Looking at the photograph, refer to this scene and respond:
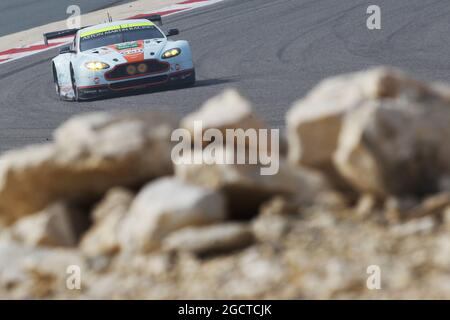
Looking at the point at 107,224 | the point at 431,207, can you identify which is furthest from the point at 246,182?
the point at 431,207

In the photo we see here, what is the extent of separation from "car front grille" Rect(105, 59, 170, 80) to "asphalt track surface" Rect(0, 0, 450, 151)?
12.7 inches

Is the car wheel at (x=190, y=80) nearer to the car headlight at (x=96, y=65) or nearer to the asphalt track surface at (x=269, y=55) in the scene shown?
the asphalt track surface at (x=269, y=55)

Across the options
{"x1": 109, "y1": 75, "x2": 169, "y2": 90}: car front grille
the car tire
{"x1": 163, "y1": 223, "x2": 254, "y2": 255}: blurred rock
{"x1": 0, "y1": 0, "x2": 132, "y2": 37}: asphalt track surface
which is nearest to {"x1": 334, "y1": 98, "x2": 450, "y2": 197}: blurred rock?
{"x1": 163, "y1": 223, "x2": 254, "y2": 255}: blurred rock

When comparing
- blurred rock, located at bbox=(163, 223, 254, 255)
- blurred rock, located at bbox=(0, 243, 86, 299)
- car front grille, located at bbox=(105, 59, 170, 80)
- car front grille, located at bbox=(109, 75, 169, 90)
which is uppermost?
car front grille, located at bbox=(105, 59, 170, 80)

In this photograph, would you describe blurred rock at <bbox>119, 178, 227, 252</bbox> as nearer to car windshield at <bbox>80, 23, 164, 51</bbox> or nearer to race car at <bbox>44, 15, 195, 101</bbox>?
race car at <bbox>44, 15, 195, 101</bbox>

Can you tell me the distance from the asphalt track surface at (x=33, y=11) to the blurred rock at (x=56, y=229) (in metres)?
20.5

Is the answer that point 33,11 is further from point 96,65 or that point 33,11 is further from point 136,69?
point 136,69

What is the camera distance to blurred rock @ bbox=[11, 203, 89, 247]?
5.82m

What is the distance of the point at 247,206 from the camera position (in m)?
5.64

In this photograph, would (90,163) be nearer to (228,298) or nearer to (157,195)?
(157,195)

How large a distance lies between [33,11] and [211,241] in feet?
72.9

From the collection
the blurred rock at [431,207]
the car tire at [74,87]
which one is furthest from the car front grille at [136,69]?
the blurred rock at [431,207]

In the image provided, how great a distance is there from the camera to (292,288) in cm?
492

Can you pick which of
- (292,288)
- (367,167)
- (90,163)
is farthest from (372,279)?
(90,163)
